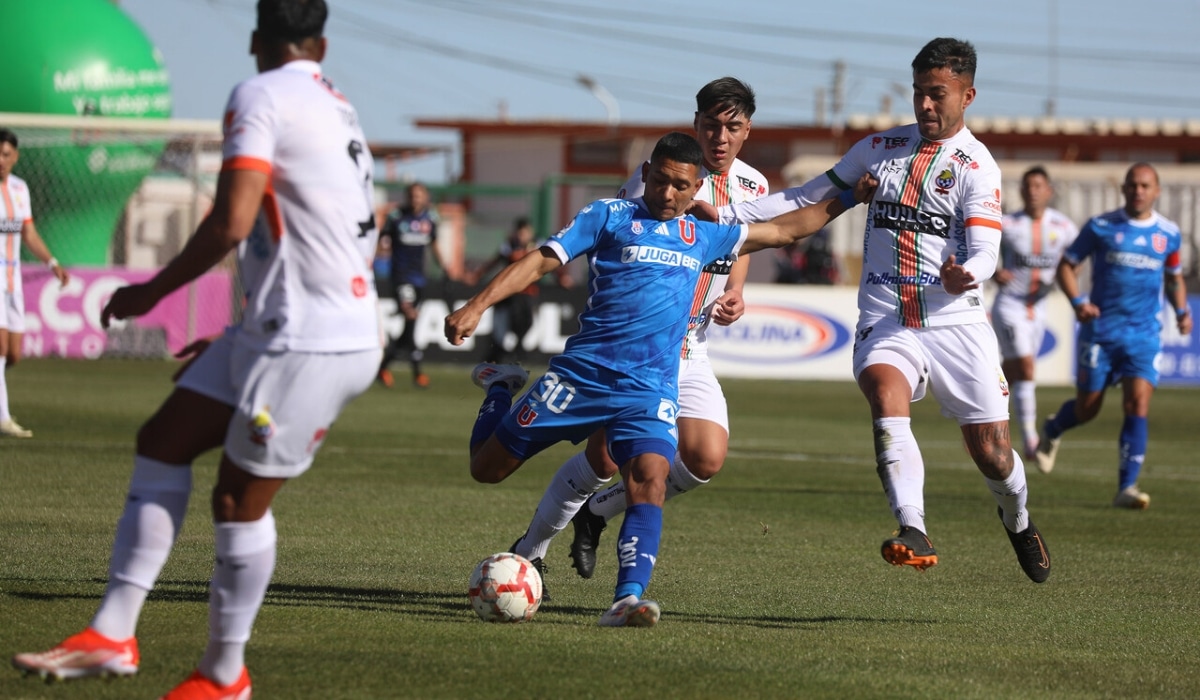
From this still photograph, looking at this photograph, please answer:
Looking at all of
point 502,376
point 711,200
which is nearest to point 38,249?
point 502,376

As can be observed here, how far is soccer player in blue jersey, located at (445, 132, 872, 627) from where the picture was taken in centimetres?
630

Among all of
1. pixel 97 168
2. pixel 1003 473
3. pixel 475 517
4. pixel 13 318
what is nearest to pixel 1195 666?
pixel 1003 473

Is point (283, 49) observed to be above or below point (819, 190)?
above

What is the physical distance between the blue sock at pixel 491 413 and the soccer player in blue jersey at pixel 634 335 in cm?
33

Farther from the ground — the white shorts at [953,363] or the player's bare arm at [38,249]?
the white shorts at [953,363]

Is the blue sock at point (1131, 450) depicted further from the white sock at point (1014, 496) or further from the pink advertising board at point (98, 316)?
the pink advertising board at point (98, 316)

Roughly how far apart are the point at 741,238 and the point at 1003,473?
5.59 feet

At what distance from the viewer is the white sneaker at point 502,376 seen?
727 cm

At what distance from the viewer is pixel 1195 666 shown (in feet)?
19.3

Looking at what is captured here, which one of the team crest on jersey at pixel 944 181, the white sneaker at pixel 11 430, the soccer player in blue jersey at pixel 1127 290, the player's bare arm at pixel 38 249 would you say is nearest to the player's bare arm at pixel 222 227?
the team crest on jersey at pixel 944 181

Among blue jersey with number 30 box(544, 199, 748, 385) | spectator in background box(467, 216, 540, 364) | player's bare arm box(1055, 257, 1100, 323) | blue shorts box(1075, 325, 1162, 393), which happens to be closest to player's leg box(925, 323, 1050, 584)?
blue jersey with number 30 box(544, 199, 748, 385)

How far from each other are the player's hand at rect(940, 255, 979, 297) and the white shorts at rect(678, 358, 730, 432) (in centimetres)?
110

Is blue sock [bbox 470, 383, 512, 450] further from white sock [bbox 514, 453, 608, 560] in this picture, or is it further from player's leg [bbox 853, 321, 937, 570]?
player's leg [bbox 853, 321, 937, 570]

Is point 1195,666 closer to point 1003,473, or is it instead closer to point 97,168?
point 1003,473
